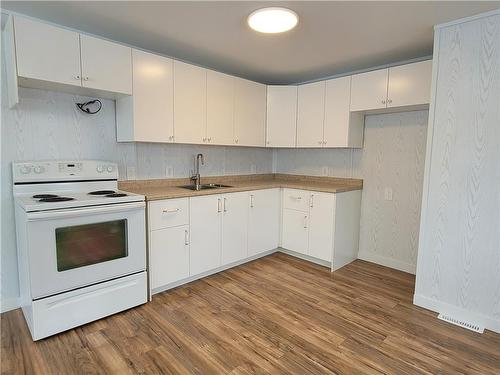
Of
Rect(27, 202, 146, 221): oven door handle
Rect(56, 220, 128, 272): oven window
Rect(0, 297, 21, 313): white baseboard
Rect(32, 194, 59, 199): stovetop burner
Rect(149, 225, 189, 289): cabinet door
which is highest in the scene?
Rect(32, 194, 59, 199): stovetop burner

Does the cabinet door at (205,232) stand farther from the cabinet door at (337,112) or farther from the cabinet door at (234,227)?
the cabinet door at (337,112)

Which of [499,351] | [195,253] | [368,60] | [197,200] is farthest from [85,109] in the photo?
[499,351]

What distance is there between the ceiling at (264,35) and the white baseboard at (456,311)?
86.6 inches

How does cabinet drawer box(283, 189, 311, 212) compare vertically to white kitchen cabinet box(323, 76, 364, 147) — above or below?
below

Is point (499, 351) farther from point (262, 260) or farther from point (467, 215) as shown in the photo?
point (262, 260)

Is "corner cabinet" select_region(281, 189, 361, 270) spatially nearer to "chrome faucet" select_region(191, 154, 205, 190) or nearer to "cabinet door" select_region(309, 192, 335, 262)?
"cabinet door" select_region(309, 192, 335, 262)

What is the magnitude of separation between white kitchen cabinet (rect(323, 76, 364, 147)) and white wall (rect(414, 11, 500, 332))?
1020mm

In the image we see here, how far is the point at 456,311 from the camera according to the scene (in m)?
2.33

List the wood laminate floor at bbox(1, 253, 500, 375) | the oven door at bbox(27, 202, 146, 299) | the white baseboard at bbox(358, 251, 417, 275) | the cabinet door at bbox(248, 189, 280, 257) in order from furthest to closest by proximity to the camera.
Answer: the cabinet door at bbox(248, 189, 280, 257)
the white baseboard at bbox(358, 251, 417, 275)
the oven door at bbox(27, 202, 146, 299)
the wood laminate floor at bbox(1, 253, 500, 375)

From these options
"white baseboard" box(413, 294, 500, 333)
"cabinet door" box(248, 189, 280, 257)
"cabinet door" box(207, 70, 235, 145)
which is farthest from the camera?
"cabinet door" box(248, 189, 280, 257)

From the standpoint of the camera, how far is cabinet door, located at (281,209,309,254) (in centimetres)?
343

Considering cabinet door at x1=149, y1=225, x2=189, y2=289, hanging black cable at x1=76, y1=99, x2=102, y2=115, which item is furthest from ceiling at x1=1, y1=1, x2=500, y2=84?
cabinet door at x1=149, y1=225, x2=189, y2=289

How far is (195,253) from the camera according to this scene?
2850 millimetres

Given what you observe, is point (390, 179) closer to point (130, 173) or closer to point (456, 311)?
point (456, 311)
